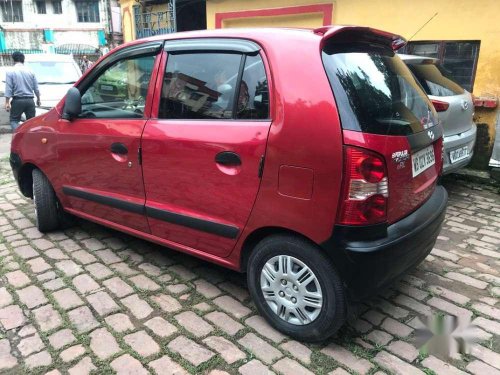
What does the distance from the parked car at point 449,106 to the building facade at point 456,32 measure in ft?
1.79

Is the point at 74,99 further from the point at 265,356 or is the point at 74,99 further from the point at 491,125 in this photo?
the point at 491,125

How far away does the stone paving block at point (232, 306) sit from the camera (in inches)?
107

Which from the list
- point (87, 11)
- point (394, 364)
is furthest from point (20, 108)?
point (87, 11)

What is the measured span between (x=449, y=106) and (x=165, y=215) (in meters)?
3.20

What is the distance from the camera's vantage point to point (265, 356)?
2316mm

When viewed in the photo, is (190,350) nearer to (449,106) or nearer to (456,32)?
(449,106)

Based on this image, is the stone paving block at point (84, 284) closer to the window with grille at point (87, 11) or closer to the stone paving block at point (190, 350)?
the stone paving block at point (190, 350)

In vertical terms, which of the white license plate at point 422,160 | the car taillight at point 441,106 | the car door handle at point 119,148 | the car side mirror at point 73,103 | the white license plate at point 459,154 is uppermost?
the car side mirror at point 73,103

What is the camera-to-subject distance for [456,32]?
224 inches

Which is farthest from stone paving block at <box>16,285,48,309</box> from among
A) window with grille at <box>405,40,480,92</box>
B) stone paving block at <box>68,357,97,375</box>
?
window with grille at <box>405,40,480,92</box>

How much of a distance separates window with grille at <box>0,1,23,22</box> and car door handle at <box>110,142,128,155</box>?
35.6 meters

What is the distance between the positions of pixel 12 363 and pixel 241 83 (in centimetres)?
198

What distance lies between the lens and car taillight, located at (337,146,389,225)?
80.2 inches

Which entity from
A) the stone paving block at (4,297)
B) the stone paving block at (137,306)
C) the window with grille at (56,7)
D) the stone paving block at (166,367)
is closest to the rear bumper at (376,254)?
the stone paving block at (166,367)
